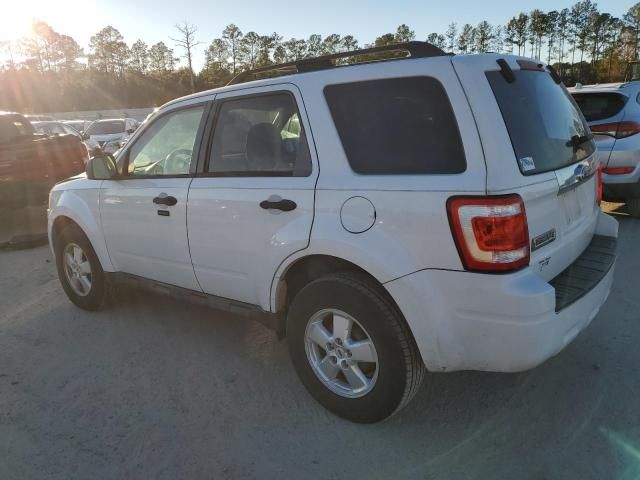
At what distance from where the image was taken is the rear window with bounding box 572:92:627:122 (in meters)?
6.48

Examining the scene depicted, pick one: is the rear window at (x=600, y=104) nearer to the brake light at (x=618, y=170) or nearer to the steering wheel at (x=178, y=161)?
the brake light at (x=618, y=170)

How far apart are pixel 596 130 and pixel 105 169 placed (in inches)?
229

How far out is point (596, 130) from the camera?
6.54 metres

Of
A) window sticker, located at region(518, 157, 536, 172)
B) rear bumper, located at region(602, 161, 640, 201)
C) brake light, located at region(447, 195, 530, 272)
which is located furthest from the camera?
rear bumper, located at region(602, 161, 640, 201)

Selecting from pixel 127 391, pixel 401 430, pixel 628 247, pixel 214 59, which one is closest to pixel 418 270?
pixel 401 430

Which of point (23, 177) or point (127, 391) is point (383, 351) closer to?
point (127, 391)

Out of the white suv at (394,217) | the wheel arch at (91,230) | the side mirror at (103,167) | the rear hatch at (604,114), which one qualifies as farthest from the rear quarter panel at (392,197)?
the rear hatch at (604,114)

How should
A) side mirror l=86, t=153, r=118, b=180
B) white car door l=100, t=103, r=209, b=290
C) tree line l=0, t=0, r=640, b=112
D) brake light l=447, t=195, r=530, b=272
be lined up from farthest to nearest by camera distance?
1. tree line l=0, t=0, r=640, b=112
2. side mirror l=86, t=153, r=118, b=180
3. white car door l=100, t=103, r=209, b=290
4. brake light l=447, t=195, r=530, b=272

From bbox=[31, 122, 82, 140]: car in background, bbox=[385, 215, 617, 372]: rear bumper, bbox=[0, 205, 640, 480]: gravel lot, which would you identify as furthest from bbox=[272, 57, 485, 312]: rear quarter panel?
bbox=[31, 122, 82, 140]: car in background

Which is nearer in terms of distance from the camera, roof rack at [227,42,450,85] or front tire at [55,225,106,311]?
roof rack at [227,42,450,85]

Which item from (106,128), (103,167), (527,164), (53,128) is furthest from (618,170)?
(106,128)

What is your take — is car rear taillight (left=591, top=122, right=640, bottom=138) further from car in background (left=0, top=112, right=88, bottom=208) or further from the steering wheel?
car in background (left=0, top=112, right=88, bottom=208)

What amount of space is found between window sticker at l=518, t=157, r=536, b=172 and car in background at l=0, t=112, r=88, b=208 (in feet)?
27.5

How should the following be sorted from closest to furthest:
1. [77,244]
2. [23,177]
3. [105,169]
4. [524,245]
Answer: [524,245], [105,169], [77,244], [23,177]
